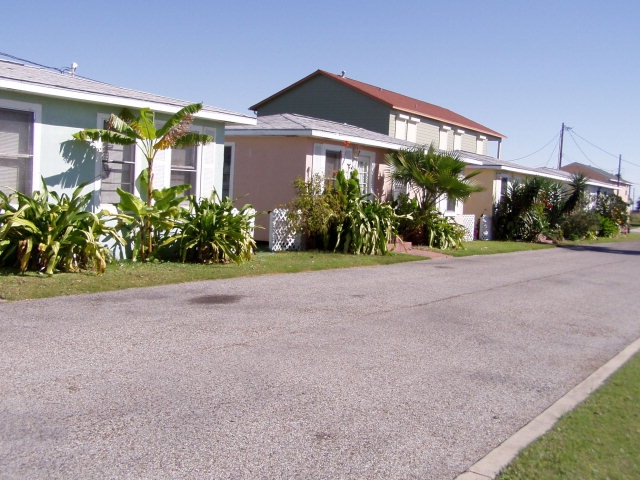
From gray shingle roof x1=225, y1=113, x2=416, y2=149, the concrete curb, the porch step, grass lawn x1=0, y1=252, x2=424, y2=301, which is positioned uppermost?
gray shingle roof x1=225, y1=113, x2=416, y2=149

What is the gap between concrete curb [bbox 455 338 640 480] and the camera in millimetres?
4690

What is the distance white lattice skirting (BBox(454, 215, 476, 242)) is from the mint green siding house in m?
13.9

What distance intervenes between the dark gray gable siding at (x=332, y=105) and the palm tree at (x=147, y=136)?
21.1 meters

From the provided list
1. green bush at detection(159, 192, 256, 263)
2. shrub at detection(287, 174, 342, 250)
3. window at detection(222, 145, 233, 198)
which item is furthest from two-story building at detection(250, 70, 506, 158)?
green bush at detection(159, 192, 256, 263)

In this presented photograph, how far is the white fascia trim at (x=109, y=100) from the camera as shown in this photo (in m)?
11.2

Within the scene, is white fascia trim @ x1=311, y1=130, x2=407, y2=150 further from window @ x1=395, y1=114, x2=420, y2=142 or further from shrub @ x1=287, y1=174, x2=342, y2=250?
window @ x1=395, y1=114, x2=420, y2=142

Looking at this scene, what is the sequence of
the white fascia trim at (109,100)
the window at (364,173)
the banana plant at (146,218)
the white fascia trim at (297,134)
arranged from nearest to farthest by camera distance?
the white fascia trim at (109,100) < the banana plant at (146,218) < the white fascia trim at (297,134) < the window at (364,173)

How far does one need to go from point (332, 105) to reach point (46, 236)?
2669 centimetres

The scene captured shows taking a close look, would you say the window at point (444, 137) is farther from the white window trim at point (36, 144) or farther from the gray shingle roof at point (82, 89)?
the white window trim at point (36, 144)

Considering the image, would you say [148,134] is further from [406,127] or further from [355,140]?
[406,127]

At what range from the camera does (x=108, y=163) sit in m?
13.2

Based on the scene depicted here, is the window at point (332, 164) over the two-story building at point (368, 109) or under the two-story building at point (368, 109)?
under

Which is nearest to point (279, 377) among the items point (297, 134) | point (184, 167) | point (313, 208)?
point (184, 167)

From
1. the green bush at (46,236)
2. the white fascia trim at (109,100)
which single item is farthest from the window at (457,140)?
the green bush at (46,236)
